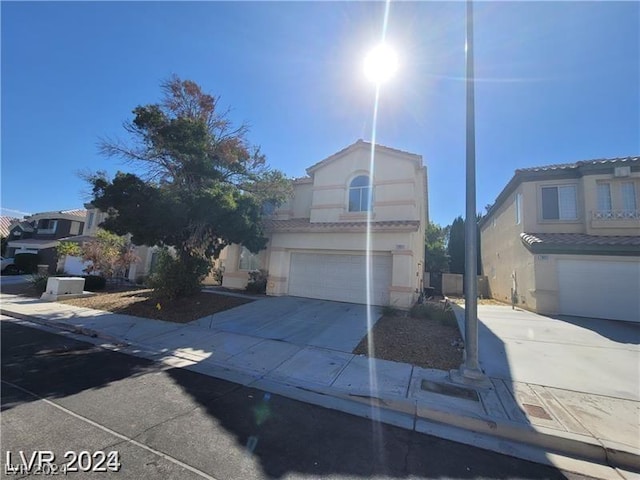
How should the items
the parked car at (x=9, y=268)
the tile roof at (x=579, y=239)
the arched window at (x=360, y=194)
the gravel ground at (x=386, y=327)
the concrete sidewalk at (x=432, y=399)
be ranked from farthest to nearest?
1. the parked car at (x=9, y=268)
2. the arched window at (x=360, y=194)
3. the tile roof at (x=579, y=239)
4. the gravel ground at (x=386, y=327)
5. the concrete sidewalk at (x=432, y=399)

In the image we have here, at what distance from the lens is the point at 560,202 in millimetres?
13984

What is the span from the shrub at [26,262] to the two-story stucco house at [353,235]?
25.5m

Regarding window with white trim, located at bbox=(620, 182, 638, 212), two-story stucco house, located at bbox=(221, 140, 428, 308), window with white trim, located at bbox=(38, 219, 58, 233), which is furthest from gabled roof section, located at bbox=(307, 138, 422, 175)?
window with white trim, located at bbox=(38, 219, 58, 233)

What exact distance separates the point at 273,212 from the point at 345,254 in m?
6.00

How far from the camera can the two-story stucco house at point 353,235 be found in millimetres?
12461

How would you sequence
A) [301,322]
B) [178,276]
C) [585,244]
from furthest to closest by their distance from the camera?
1. [585,244]
2. [178,276]
3. [301,322]

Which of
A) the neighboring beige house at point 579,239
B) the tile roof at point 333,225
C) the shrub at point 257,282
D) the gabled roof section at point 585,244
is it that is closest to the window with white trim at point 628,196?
the neighboring beige house at point 579,239

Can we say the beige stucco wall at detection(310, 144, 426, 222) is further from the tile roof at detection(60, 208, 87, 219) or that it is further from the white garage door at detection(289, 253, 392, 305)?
the tile roof at detection(60, 208, 87, 219)

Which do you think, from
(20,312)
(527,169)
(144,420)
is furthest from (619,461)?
(20,312)

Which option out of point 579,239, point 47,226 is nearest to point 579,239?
point 579,239

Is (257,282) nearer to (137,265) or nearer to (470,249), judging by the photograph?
(137,265)

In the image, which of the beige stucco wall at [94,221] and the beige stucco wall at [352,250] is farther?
the beige stucco wall at [94,221]

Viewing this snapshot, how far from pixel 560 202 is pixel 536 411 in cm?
1338

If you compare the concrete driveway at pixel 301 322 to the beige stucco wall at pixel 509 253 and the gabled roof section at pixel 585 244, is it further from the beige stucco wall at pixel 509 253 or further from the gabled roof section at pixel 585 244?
the beige stucco wall at pixel 509 253
